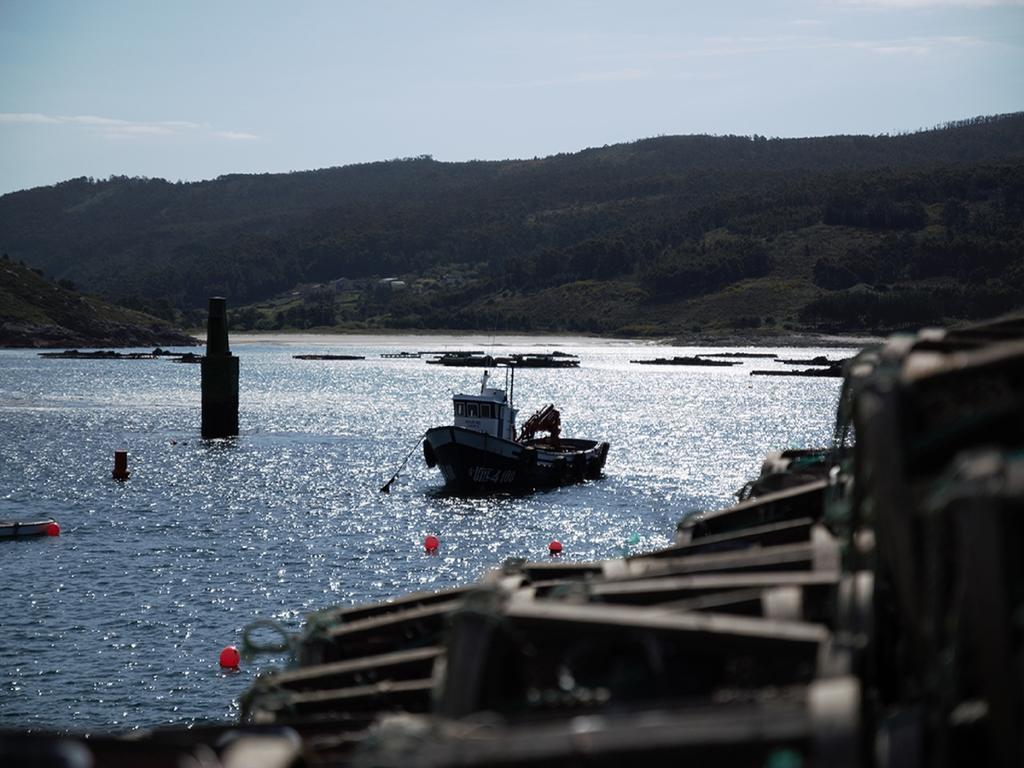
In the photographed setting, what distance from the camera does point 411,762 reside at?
17.3ft

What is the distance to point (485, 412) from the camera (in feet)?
153

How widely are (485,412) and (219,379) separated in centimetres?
1910

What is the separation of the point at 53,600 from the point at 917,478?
24.4 meters

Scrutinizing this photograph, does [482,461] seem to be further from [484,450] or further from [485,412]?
[485,412]

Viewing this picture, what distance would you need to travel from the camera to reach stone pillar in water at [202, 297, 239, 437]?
59.3m

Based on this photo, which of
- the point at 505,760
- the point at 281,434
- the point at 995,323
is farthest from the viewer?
the point at 281,434

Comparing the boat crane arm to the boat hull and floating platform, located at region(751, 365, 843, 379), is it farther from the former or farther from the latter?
floating platform, located at region(751, 365, 843, 379)

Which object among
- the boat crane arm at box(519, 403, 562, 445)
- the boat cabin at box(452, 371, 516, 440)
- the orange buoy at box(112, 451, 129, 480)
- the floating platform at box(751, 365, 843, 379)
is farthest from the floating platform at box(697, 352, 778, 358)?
the orange buoy at box(112, 451, 129, 480)

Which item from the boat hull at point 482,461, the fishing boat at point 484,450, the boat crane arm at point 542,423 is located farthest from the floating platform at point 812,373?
the fishing boat at point 484,450

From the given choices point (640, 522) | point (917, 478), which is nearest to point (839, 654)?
point (917, 478)

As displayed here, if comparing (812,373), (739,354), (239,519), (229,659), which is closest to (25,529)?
(239,519)

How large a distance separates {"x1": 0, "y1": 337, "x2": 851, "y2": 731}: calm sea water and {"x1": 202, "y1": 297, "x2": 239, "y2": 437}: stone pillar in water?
1.11 meters

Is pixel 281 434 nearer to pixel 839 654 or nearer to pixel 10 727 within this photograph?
pixel 10 727

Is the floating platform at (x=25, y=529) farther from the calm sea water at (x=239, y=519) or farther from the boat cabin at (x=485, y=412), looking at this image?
the boat cabin at (x=485, y=412)
